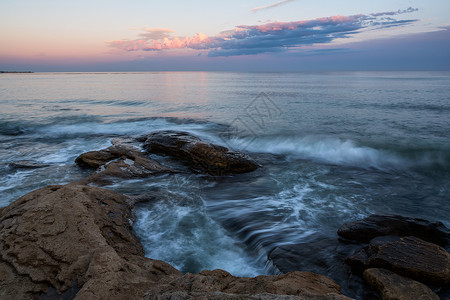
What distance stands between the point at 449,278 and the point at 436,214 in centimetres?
321

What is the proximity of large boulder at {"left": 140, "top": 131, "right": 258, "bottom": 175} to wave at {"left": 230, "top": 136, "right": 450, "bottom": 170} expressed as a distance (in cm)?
300

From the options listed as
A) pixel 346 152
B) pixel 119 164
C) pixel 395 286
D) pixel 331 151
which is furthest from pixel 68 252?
pixel 346 152

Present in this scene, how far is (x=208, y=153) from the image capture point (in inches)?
A: 330

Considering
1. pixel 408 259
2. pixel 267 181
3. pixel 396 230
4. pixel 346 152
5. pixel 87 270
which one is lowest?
pixel 346 152

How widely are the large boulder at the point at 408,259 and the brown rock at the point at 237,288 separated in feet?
3.29

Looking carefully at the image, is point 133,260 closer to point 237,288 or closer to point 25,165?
point 237,288

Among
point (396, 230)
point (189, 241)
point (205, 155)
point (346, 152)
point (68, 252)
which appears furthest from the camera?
point (346, 152)

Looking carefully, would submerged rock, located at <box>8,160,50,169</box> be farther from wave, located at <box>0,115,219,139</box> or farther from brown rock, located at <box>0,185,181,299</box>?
wave, located at <box>0,115,219,139</box>

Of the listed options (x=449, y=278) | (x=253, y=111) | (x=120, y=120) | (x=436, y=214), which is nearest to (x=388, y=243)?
(x=449, y=278)

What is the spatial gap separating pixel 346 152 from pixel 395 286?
26.3 ft

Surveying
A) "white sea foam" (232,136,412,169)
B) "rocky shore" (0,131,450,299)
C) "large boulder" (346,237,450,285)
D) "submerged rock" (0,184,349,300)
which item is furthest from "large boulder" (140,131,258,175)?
"large boulder" (346,237,450,285)

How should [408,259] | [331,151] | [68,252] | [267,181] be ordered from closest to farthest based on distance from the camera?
[68,252], [408,259], [267,181], [331,151]

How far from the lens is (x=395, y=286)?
3232mm

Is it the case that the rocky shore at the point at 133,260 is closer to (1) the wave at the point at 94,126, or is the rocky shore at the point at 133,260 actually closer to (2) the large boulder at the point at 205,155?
(2) the large boulder at the point at 205,155
